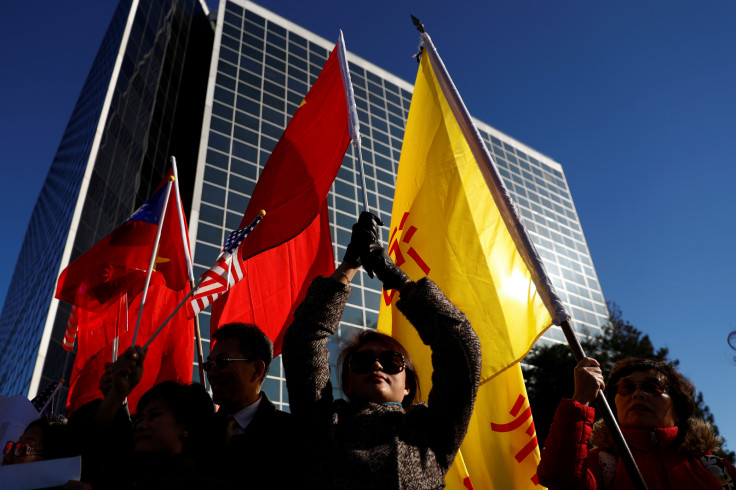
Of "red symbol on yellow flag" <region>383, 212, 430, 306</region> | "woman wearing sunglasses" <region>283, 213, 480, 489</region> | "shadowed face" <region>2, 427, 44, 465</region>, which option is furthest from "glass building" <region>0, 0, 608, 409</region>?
"woman wearing sunglasses" <region>283, 213, 480, 489</region>

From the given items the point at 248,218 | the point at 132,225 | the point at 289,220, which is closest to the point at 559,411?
the point at 289,220

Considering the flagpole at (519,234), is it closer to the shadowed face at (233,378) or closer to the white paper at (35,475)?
the shadowed face at (233,378)

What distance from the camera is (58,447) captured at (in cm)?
259

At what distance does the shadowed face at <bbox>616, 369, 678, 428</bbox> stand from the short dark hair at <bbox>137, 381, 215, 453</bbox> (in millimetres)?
1905

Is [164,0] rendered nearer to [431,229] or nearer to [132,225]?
[132,225]

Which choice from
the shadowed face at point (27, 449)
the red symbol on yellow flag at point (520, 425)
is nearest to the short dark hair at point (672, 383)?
the red symbol on yellow flag at point (520, 425)

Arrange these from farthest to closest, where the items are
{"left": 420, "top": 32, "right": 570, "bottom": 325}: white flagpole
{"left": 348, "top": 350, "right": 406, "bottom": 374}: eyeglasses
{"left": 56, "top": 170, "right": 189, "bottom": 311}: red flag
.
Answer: {"left": 56, "top": 170, "right": 189, "bottom": 311}: red flag, {"left": 420, "top": 32, "right": 570, "bottom": 325}: white flagpole, {"left": 348, "top": 350, "right": 406, "bottom": 374}: eyeglasses

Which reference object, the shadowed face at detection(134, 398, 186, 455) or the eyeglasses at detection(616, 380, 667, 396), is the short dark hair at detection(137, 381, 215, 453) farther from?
the eyeglasses at detection(616, 380, 667, 396)

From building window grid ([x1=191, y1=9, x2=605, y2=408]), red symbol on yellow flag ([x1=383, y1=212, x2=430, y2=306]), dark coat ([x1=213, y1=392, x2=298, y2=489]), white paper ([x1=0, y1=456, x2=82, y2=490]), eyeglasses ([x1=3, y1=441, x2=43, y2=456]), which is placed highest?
building window grid ([x1=191, y1=9, x2=605, y2=408])

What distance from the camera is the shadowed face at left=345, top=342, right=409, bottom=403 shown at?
2219 millimetres

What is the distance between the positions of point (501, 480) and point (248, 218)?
8.57ft

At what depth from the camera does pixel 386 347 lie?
2391 millimetres

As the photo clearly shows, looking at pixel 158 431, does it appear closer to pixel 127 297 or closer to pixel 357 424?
pixel 357 424

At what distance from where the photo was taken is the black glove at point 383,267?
2.36 meters
